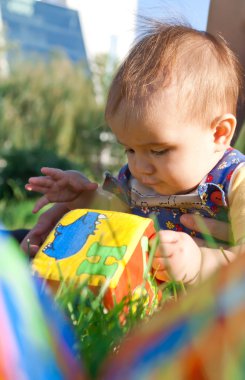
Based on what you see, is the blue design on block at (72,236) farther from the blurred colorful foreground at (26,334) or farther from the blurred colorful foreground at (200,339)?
the blurred colorful foreground at (200,339)

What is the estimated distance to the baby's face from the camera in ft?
4.80

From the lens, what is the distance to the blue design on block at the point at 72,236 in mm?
1113

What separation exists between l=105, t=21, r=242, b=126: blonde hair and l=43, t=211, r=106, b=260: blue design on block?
0.40 metres

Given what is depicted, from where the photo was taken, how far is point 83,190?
5.85ft

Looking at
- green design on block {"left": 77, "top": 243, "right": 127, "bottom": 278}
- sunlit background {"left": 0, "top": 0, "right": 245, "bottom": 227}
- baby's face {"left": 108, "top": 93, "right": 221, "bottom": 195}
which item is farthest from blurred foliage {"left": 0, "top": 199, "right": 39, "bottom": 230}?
green design on block {"left": 77, "top": 243, "right": 127, "bottom": 278}

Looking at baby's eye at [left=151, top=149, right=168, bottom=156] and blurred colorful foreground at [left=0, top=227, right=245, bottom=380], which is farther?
baby's eye at [left=151, top=149, right=168, bottom=156]

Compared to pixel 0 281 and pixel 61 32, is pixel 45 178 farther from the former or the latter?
pixel 61 32

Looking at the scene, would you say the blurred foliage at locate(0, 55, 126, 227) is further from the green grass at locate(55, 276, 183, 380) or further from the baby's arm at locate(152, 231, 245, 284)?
the green grass at locate(55, 276, 183, 380)

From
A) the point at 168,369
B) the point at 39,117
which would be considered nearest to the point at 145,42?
the point at 168,369

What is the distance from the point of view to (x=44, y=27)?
27.0 ft

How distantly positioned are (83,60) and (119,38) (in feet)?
2.07

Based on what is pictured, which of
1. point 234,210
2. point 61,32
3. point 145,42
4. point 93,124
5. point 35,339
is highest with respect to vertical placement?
point 35,339

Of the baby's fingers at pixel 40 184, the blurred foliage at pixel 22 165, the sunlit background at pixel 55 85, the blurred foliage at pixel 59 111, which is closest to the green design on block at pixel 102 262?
the baby's fingers at pixel 40 184

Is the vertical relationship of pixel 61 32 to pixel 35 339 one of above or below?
below
